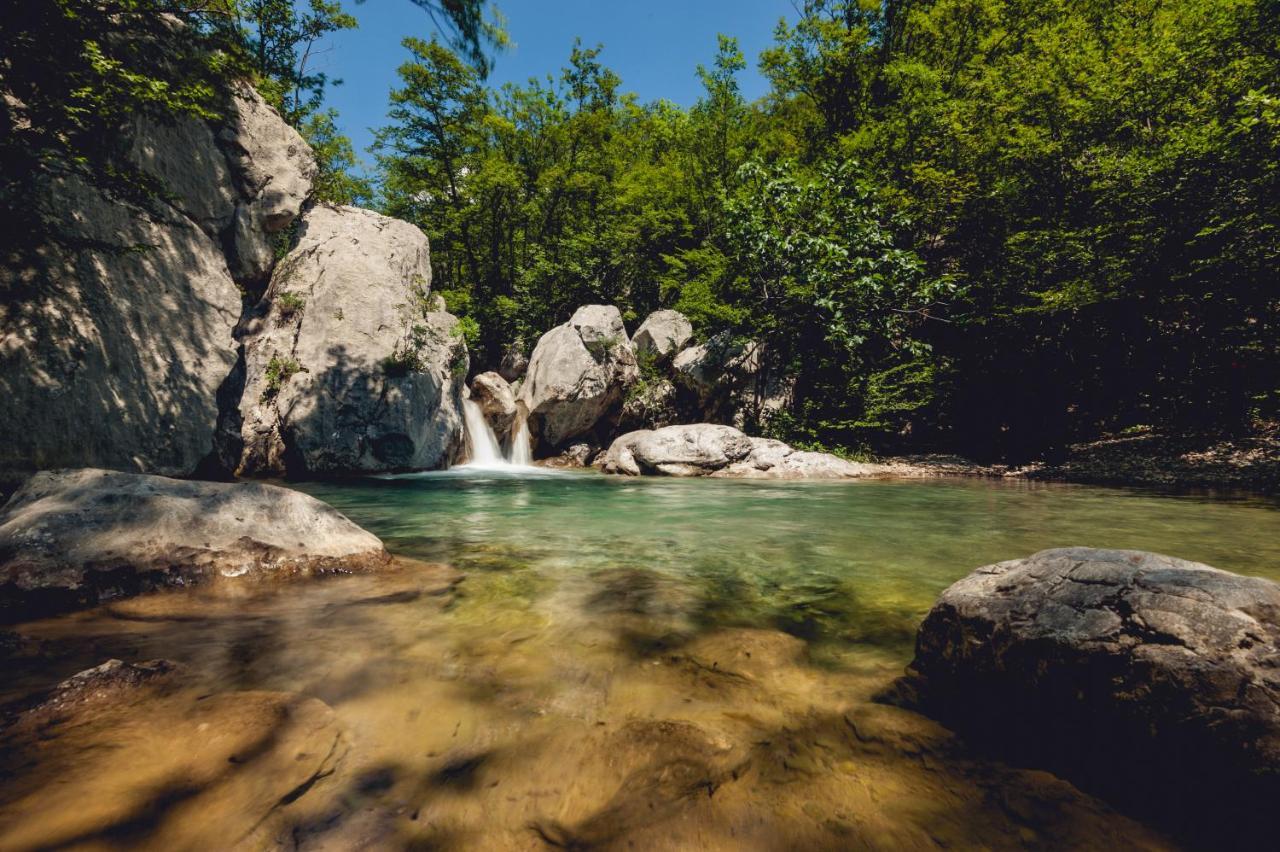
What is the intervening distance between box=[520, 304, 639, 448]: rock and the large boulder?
8.92 meters

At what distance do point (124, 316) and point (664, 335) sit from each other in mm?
14612

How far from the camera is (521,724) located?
198 centimetres

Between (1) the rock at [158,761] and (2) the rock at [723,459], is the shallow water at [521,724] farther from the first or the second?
(2) the rock at [723,459]

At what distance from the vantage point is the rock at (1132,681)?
57.9 inches

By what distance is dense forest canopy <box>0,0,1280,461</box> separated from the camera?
9.48 metres

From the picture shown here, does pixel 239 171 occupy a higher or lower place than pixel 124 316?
higher

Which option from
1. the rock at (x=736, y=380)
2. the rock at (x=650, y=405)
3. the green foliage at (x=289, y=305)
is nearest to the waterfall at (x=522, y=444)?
the rock at (x=650, y=405)

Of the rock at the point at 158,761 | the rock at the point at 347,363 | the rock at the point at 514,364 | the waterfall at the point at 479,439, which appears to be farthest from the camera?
the rock at the point at 514,364

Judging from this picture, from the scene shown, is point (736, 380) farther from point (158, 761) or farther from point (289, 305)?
point (158, 761)

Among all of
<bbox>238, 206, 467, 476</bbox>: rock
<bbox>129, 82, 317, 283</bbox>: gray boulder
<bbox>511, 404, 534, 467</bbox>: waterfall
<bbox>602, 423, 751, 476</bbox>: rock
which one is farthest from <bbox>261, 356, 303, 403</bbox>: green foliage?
<bbox>602, 423, 751, 476</bbox>: rock

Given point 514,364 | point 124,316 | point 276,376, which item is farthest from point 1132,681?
point 514,364

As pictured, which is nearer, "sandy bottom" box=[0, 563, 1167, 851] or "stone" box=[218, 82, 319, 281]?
"sandy bottom" box=[0, 563, 1167, 851]

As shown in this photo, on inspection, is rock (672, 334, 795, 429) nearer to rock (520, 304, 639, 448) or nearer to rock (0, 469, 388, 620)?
rock (520, 304, 639, 448)

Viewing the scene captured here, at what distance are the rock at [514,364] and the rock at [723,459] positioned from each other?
305 inches
